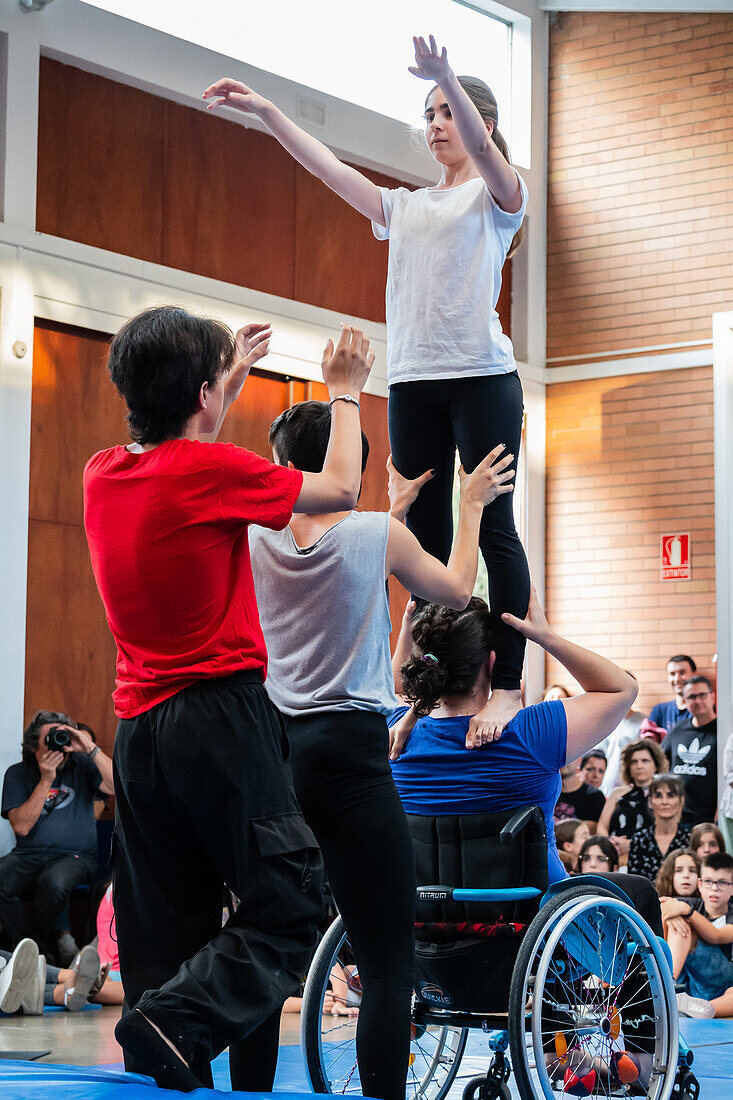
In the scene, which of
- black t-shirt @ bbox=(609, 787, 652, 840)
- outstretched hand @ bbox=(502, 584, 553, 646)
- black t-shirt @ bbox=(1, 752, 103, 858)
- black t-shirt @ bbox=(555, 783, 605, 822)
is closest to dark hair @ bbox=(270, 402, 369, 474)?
outstretched hand @ bbox=(502, 584, 553, 646)

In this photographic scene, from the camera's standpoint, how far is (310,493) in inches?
87.6

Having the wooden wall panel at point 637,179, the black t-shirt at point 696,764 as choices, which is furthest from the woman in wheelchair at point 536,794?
the wooden wall panel at point 637,179

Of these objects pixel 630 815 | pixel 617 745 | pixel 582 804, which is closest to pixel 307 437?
pixel 630 815

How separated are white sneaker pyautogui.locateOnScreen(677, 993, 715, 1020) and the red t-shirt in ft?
14.0

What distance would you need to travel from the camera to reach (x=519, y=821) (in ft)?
9.37

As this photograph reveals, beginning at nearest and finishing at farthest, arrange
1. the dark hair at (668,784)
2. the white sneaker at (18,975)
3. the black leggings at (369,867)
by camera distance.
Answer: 1. the black leggings at (369,867)
2. the white sneaker at (18,975)
3. the dark hair at (668,784)

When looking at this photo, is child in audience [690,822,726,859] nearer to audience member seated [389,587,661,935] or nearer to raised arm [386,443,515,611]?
audience member seated [389,587,661,935]

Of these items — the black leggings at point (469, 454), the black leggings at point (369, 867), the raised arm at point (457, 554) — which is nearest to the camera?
the black leggings at point (369, 867)

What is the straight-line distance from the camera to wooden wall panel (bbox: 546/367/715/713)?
9.41m

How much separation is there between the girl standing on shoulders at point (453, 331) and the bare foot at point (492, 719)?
2 cm

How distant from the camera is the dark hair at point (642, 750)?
306 inches

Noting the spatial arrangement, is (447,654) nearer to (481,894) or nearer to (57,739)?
(481,894)

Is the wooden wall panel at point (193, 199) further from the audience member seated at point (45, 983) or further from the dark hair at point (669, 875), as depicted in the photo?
the dark hair at point (669, 875)

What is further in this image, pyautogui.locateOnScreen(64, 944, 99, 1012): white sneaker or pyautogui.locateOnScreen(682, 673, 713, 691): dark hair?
pyautogui.locateOnScreen(682, 673, 713, 691): dark hair
